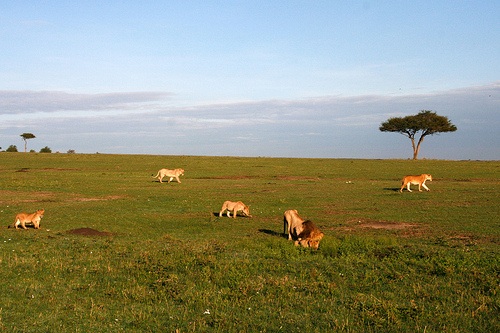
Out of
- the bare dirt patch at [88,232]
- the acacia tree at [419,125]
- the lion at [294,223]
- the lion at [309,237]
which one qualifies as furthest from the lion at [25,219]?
the acacia tree at [419,125]

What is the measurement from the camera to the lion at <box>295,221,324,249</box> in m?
12.8

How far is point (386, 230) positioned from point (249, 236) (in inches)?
233

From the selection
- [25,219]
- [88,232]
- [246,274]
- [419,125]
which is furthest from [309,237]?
[419,125]

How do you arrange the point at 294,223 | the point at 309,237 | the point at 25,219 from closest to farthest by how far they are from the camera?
1. the point at 309,237
2. the point at 294,223
3. the point at 25,219

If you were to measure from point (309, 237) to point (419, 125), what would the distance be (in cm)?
8054

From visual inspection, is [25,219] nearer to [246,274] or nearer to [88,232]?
[88,232]

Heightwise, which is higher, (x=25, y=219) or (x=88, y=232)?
(x=25, y=219)

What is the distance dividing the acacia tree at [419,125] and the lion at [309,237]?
3146 inches

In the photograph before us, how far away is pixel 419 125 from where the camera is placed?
8538 cm

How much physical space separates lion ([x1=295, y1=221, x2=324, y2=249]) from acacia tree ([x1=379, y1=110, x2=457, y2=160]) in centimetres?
7990

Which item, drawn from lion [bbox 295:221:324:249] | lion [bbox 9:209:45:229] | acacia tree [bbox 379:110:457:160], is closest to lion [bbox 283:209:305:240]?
lion [bbox 295:221:324:249]

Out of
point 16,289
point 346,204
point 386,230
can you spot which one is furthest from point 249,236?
point 346,204

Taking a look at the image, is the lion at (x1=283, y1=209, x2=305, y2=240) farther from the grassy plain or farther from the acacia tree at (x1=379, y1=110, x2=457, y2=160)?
the acacia tree at (x1=379, y1=110, x2=457, y2=160)

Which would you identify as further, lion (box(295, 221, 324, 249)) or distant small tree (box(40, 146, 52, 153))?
distant small tree (box(40, 146, 52, 153))
